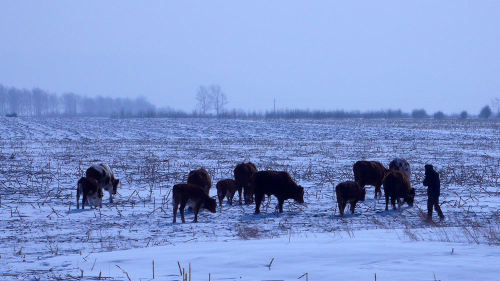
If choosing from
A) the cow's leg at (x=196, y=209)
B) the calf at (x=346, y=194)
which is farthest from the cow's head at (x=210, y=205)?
the calf at (x=346, y=194)

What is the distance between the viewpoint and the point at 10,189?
16.6 meters

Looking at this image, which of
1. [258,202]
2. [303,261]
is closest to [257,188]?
[258,202]

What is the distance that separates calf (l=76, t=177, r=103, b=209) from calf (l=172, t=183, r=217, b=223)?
2.46 metres

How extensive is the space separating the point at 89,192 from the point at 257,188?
162 inches

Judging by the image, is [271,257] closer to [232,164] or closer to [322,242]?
[322,242]

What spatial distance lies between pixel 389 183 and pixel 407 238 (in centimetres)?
504

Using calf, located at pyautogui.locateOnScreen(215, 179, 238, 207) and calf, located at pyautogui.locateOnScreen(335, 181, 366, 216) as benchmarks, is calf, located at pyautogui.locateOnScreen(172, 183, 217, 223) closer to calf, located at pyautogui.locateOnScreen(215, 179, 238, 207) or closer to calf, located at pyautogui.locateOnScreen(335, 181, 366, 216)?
calf, located at pyautogui.locateOnScreen(215, 179, 238, 207)

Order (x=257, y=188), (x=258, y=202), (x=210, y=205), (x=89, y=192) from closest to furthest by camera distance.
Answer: (x=210, y=205)
(x=258, y=202)
(x=257, y=188)
(x=89, y=192)

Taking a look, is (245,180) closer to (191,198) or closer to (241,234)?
(191,198)

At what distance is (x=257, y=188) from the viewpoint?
1413 centimetres

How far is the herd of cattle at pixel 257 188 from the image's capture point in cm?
1329

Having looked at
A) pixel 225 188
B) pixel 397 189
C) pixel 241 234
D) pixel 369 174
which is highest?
pixel 369 174

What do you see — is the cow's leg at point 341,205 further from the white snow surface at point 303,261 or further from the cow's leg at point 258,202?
the white snow surface at point 303,261

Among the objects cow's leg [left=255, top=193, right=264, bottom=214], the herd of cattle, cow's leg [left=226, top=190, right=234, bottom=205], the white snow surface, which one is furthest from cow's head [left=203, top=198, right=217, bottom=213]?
the white snow surface
